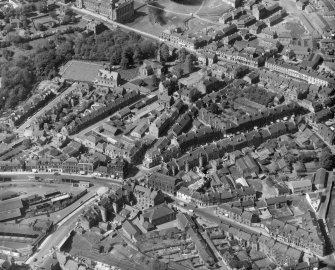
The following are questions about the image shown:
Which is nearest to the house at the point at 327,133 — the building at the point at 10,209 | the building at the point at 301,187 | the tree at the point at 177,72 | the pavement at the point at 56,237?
the building at the point at 301,187

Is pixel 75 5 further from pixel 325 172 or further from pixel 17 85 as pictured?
pixel 325 172

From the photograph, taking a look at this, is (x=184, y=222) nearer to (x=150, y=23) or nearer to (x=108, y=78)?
(x=108, y=78)

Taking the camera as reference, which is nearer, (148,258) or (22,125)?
(148,258)

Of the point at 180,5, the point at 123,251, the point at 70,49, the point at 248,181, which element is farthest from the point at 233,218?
the point at 180,5

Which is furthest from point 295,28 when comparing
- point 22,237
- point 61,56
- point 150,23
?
point 22,237

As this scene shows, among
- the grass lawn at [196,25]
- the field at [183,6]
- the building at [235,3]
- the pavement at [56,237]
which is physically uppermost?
the building at [235,3]

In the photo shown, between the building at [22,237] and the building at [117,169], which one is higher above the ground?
the building at [117,169]

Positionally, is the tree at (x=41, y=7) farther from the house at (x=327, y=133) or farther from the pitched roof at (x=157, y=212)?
the pitched roof at (x=157, y=212)
